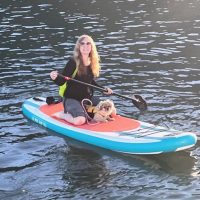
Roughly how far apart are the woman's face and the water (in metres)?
2.30

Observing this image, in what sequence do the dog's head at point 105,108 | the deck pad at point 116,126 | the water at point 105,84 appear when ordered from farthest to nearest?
the dog's head at point 105,108, the deck pad at point 116,126, the water at point 105,84

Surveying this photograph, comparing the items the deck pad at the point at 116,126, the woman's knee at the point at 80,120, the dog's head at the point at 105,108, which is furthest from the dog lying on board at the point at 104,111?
the woman's knee at the point at 80,120

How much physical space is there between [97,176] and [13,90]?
6889mm

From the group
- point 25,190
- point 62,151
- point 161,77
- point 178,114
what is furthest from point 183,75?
point 25,190

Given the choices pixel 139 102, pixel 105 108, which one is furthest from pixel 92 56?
pixel 139 102

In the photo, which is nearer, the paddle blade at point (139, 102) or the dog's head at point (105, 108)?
the dog's head at point (105, 108)

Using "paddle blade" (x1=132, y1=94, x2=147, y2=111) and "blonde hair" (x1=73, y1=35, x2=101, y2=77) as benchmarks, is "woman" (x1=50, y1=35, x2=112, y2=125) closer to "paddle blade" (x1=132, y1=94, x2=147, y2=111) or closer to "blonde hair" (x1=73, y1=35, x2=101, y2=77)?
"blonde hair" (x1=73, y1=35, x2=101, y2=77)

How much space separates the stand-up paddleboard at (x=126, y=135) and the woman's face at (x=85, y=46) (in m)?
1.83

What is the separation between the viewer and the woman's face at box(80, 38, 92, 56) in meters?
12.2

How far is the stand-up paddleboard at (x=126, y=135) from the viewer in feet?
34.7

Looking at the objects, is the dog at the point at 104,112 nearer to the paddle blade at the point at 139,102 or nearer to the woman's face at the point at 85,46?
the woman's face at the point at 85,46

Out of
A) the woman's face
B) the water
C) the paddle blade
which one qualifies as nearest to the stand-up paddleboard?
the water

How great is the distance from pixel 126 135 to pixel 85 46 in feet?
8.33

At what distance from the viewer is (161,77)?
16922mm
